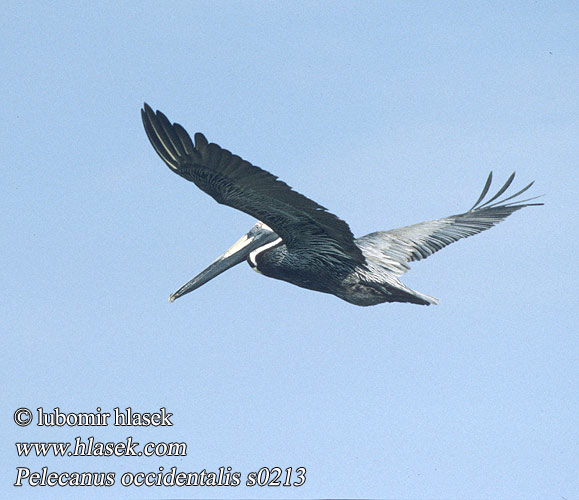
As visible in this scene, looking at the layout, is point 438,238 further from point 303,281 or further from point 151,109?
point 151,109

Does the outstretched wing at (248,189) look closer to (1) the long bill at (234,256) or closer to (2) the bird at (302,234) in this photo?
(2) the bird at (302,234)

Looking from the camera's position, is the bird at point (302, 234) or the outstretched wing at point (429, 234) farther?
the outstretched wing at point (429, 234)

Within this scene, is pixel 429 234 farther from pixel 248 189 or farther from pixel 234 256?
pixel 248 189

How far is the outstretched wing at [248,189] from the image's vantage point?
31.0 feet

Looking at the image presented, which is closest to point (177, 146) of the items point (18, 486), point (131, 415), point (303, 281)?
point (303, 281)

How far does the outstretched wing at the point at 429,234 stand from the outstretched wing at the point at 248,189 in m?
1.34

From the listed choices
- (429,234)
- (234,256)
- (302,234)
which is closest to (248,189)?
(302,234)

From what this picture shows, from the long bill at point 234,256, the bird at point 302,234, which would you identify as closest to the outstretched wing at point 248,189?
the bird at point 302,234

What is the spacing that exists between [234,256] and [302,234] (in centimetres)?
178

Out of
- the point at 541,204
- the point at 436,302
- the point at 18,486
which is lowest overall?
the point at 18,486

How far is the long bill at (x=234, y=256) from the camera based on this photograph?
12445 mm

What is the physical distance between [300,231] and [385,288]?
1.37m

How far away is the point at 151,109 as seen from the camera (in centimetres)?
931

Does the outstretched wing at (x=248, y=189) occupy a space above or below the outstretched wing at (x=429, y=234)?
below
